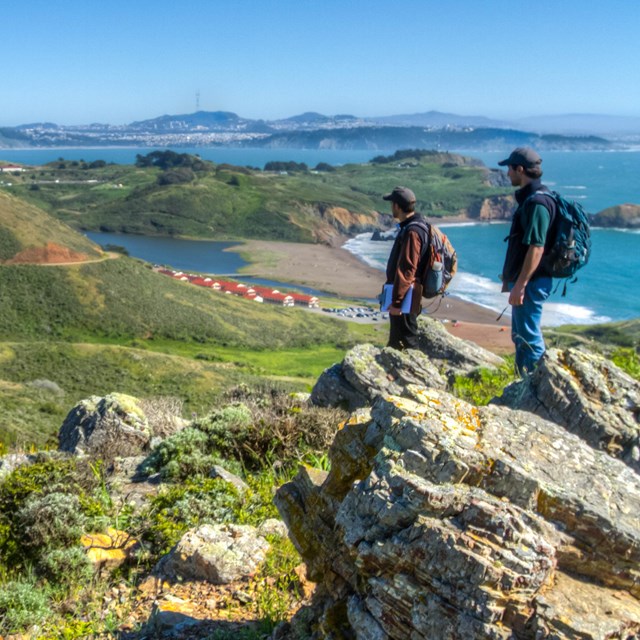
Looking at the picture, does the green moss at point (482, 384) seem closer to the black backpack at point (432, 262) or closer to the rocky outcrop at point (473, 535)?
the black backpack at point (432, 262)

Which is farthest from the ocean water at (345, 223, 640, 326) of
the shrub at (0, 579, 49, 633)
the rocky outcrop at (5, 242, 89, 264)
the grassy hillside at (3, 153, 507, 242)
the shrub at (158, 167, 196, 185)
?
the shrub at (158, 167, 196, 185)

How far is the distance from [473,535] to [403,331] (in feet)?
16.3

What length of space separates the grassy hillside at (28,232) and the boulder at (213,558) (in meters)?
66.5


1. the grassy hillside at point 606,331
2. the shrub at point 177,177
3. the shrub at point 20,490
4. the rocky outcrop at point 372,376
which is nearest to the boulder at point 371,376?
the rocky outcrop at point 372,376

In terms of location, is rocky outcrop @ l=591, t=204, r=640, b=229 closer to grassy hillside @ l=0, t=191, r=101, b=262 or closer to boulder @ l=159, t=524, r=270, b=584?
grassy hillside @ l=0, t=191, r=101, b=262

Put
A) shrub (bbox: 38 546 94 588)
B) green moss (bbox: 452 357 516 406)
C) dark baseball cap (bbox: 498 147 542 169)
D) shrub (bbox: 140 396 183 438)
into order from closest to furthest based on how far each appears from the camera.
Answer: shrub (bbox: 38 546 94 588) < dark baseball cap (bbox: 498 147 542 169) < green moss (bbox: 452 357 516 406) < shrub (bbox: 140 396 183 438)

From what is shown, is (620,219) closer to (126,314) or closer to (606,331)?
(606,331)

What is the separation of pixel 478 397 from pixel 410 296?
1.08m

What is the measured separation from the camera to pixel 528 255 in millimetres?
5648

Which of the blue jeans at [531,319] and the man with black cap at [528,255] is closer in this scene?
the man with black cap at [528,255]

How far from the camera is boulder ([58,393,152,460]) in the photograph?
25.1 feet

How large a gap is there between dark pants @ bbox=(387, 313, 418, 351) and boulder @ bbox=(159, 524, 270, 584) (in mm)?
3235

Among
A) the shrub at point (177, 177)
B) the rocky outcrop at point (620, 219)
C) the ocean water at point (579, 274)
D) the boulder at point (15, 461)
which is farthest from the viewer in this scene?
the shrub at point (177, 177)

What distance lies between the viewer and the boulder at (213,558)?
424 cm
